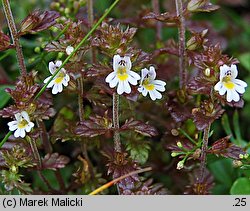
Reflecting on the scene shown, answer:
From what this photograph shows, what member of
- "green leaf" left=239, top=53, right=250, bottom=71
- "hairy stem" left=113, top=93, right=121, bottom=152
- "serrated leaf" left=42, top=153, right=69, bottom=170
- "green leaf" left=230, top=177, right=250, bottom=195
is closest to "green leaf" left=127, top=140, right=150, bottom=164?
"hairy stem" left=113, top=93, right=121, bottom=152

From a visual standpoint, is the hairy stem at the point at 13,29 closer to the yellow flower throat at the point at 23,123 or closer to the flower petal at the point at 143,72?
the yellow flower throat at the point at 23,123

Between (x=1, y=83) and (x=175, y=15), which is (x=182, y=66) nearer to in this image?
(x=175, y=15)

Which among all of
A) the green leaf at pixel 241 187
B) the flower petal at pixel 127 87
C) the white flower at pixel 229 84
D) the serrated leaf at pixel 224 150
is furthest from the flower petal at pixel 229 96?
the green leaf at pixel 241 187

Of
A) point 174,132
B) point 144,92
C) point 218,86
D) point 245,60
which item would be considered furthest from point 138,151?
point 245,60

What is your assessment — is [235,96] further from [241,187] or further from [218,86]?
[241,187]
